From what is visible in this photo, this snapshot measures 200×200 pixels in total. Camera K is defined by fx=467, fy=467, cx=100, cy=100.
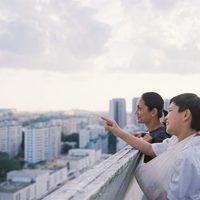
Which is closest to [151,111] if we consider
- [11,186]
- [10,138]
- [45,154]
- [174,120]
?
[174,120]

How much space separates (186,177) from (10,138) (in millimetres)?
49748

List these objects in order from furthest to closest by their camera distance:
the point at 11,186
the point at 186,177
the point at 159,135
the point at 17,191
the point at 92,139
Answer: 1. the point at 92,139
2. the point at 11,186
3. the point at 17,191
4. the point at 159,135
5. the point at 186,177

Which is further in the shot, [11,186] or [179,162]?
[11,186]

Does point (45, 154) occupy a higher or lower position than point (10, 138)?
lower

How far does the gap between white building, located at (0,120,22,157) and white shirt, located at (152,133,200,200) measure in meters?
48.2

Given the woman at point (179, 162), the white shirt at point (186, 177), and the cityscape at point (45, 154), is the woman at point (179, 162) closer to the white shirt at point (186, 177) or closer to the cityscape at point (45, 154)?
the white shirt at point (186, 177)

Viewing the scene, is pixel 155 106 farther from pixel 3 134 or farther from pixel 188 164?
pixel 3 134

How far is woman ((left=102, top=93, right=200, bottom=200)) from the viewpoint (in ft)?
4.03

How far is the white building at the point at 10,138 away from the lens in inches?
1924

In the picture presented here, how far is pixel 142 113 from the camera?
2.00 m

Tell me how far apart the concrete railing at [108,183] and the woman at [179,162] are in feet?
0.27

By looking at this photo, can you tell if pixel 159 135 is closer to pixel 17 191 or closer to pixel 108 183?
pixel 108 183

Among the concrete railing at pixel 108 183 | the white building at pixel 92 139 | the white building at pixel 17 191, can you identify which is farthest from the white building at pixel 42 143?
the concrete railing at pixel 108 183

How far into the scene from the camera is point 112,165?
1443mm
